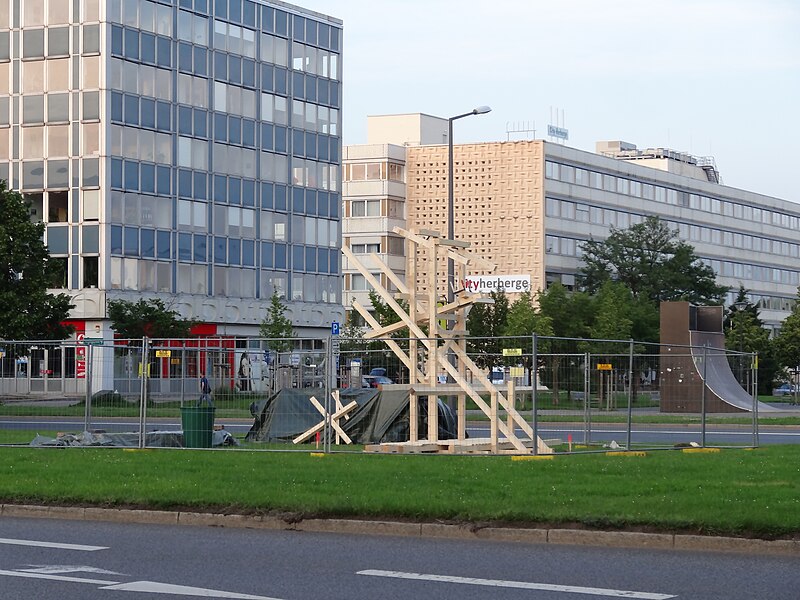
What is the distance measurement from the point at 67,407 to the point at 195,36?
171 ft

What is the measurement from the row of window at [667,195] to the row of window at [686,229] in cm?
163

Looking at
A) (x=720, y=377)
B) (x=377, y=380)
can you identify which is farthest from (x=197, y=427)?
(x=720, y=377)

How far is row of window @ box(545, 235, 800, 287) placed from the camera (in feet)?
352

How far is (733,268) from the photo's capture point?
127562 millimetres

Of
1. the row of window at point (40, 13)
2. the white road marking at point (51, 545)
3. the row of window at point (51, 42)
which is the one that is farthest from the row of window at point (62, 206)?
the white road marking at point (51, 545)

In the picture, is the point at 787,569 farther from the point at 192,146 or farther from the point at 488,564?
the point at 192,146

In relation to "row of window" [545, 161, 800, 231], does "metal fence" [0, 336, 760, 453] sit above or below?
below

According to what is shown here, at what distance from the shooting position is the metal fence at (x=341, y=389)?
23453 mm

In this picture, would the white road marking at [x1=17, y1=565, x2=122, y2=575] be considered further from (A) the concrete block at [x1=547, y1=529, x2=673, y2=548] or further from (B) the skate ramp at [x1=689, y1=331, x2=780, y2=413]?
(B) the skate ramp at [x1=689, y1=331, x2=780, y2=413]

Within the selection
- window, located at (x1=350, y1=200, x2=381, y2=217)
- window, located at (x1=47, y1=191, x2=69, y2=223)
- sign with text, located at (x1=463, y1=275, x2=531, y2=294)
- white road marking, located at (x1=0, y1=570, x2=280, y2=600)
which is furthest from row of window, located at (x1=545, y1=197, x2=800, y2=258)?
white road marking, located at (x1=0, y1=570, x2=280, y2=600)

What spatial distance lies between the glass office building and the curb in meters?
54.5

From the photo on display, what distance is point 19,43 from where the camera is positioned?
71875mm

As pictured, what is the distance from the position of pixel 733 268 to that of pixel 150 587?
121 meters

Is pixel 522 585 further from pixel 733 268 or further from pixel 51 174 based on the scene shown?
pixel 733 268
